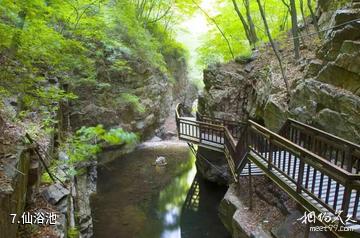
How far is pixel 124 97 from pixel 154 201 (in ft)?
23.4

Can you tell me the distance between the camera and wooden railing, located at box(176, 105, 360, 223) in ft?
15.0

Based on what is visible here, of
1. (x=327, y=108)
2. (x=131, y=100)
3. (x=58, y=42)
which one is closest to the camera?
(x=58, y=42)

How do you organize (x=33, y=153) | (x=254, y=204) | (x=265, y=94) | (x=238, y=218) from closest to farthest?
(x=33, y=153) < (x=238, y=218) < (x=254, y=204) < (x=265, y=94)

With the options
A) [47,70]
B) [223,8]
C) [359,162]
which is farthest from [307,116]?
[223,8]

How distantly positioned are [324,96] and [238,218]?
13.9 feet

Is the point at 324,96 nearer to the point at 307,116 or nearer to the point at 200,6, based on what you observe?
the point at 307,116

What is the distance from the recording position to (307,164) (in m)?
5.48

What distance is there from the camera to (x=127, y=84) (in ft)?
59.7

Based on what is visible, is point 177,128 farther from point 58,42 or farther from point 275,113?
point 58,42

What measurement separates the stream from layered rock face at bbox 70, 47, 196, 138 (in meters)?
2.69

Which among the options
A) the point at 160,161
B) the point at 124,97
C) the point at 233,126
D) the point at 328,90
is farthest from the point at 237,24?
the point at 328,90

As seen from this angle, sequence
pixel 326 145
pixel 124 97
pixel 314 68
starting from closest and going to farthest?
pixel 326 145, pixel 314 68, pixel 124 97

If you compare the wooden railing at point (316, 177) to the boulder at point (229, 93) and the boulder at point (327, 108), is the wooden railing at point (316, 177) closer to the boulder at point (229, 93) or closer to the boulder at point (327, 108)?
the boulder at point (327, 108)

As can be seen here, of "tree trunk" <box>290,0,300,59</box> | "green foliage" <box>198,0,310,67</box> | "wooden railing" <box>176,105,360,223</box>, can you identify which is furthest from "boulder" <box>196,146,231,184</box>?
"green foliage" <box>198,0,310,67</box>
